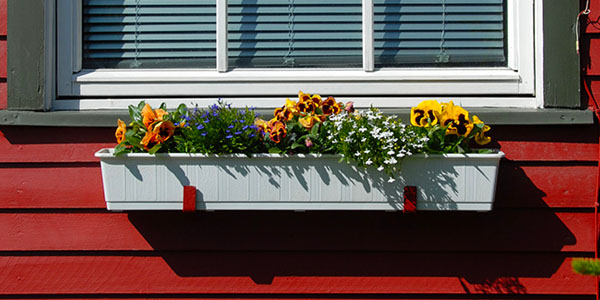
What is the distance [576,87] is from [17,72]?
1.83 meters

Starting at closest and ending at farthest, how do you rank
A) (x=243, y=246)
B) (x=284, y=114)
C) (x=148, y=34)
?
(x=284, y=114)
(x=243, y=246)
(x=148, y=34)

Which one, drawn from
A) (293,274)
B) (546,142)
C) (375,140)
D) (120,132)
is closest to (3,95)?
(120,132)

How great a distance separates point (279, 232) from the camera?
178 centimetres

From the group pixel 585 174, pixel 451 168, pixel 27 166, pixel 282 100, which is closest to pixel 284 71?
pixel 282 100

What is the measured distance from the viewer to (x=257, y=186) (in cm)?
160

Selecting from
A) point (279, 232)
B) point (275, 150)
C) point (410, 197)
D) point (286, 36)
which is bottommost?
point (279, 232)

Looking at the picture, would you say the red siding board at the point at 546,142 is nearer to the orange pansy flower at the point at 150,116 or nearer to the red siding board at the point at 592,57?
the red siding board at the point at 592,57

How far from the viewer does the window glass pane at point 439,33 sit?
1.91 metres

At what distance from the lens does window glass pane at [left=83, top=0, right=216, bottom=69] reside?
6.23ft

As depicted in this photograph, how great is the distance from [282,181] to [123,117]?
569 millimetres

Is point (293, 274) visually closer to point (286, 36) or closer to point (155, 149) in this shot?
point (155, 149)

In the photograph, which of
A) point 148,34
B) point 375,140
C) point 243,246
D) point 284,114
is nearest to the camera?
point 375,140

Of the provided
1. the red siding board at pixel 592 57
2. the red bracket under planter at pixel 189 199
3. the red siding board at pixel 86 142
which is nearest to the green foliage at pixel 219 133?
the red bracket under planter at pixel 189 199

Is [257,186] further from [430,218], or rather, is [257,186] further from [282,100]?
[430,218]
